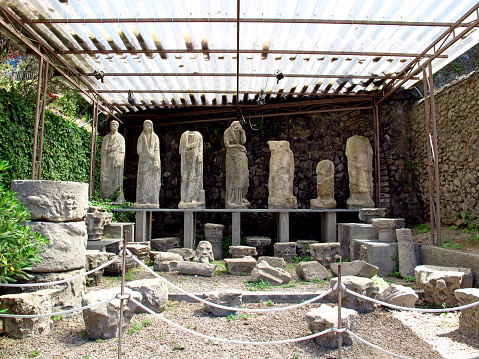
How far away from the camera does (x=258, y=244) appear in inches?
356

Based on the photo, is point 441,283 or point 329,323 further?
point 441,283

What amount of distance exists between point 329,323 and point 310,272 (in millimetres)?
2749

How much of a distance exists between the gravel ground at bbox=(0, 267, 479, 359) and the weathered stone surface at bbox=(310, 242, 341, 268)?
3.12 meters

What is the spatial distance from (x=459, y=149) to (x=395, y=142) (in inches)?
108

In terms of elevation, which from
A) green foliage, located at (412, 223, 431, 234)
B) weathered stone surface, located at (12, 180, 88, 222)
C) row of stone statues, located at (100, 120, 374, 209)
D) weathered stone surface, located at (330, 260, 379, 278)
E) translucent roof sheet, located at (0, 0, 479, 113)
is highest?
translucent roof sheet, located at (0, 0, 479, 113)

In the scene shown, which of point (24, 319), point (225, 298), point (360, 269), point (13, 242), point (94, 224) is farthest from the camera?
point (94, 224)

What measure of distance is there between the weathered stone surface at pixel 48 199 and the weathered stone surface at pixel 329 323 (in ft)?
11.2

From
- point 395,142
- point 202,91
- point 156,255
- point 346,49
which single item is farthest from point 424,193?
point 156,255

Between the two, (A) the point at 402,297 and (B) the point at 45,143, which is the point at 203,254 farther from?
(B) the point at 45,143

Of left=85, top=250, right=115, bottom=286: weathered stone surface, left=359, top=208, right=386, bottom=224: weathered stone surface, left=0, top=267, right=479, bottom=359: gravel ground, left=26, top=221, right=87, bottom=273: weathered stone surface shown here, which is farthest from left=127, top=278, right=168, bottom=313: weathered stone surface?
left=359, top=208, right=386, bottom=224: weathered stone surface

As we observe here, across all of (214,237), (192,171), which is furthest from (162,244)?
(192,171)

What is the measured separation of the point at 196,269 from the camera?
6.82 meters

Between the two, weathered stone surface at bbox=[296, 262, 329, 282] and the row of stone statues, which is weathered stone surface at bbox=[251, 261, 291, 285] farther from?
the row of stone statues

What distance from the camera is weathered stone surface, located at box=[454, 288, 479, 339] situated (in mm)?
4034
